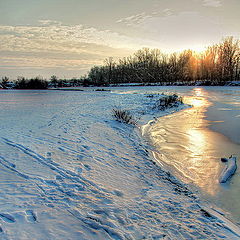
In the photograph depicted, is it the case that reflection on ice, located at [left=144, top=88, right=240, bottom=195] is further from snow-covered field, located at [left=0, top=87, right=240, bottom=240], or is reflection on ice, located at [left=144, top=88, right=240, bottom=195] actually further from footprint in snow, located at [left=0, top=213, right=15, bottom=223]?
footprint in snow, located at [left=0, top=213, right=15, bottom=223]

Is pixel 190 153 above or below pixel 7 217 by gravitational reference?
below

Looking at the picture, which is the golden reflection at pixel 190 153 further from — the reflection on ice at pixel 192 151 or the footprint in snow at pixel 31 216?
the footprint in snow at pixel 31 216

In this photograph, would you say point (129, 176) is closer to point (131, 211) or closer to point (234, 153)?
point (131, 211)

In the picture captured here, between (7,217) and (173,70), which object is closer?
(7,217)

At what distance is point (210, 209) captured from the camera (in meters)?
2.97

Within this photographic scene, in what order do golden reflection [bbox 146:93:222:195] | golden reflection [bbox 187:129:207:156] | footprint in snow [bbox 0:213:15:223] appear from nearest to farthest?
footprint in snow [bbox 0:213:15:223] < golden reflection [bbox 146:93:222:195] < golden reflection [bbox 187:129:207:156]

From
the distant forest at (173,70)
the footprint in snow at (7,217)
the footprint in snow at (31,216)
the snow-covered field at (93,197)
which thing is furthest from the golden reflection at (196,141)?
the distant forest at (173,70)

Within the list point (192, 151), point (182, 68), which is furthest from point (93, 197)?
point (182, 68)

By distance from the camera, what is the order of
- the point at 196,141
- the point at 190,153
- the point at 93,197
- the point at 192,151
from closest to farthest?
the point at 93,197 → the point at 190,153 → the point at 192,151 → the point at 196,141

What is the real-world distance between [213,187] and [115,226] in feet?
7.40

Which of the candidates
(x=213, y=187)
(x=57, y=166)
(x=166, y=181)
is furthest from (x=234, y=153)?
(x=57, y=166)

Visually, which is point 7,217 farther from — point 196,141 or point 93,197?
point 196,141

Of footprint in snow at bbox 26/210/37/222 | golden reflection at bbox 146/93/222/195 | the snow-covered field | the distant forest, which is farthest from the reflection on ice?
the distant forest

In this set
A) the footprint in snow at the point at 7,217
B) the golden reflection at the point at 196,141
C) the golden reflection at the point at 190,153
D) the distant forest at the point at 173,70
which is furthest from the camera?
the distant forest at the point at 173,70
